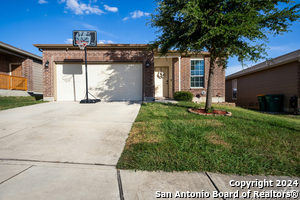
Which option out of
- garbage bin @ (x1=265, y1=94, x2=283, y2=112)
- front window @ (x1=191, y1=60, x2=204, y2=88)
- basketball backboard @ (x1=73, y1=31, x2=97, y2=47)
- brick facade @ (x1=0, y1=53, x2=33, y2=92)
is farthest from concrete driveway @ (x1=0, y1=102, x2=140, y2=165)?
brick facade @ (x1=0, y1=53, x2=33, y2=92)

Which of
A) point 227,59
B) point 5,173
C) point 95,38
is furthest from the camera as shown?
point 95,38

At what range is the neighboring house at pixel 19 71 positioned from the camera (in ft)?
36.6

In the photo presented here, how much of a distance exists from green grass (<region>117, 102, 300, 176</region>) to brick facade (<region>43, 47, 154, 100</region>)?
5193mm

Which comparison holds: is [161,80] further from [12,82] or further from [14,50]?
[14,50]

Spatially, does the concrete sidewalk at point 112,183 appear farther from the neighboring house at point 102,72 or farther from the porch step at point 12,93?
the porch step at point 12,93

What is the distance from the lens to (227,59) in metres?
6.50

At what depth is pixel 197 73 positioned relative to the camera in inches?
435

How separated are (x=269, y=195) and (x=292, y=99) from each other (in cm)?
1015

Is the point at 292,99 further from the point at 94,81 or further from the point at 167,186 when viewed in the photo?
the point at 94,81

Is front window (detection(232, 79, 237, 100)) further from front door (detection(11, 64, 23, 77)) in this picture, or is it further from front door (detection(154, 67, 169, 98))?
front door (detection(11, 64, 23, 77))

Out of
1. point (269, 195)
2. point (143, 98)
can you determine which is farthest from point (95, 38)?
point (269, 195)

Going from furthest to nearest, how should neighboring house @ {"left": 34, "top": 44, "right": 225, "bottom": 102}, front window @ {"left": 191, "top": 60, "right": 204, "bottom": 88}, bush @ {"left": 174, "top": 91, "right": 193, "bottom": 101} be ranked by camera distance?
1. front window @ {"left": 191, "top": 60, "right": 204, "bottom": 88}
2. bush @ {"left": 174, "top": 91, "right": 193, "bottom": 101}
3. neighboring house @ {"left": 34, "top": 44, "right": 225, "bottom": 102}

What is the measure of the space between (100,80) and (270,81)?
11.8m

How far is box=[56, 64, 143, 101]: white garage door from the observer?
909cm
